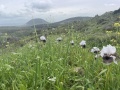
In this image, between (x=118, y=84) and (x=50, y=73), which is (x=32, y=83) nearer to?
(x=50, y=73)

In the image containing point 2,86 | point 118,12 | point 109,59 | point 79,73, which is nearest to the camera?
point 109,59

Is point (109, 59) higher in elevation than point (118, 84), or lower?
higher

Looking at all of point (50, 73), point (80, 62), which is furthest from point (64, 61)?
point (50, 73)

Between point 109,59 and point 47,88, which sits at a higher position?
point 109,59

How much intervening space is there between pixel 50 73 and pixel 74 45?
287 centimetres

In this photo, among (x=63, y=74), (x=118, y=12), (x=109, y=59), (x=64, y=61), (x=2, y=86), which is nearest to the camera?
(x=109, y=59)

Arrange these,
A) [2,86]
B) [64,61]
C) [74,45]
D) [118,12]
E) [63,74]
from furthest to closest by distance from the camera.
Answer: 1. [118,12]
2. [74,45]
3. [64,61]
4. [63,74]
5. [2,86]

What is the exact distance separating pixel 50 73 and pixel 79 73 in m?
0.46

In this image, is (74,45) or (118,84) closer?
(118,84)

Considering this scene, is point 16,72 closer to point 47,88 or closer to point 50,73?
point 50,73

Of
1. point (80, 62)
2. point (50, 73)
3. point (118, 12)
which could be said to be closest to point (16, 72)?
point (50, 73)

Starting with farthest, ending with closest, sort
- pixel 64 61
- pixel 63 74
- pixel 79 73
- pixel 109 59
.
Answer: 1. pixel 64 61
2. pixel 79 73
3. pixel 63 74
4. pixel 109 59

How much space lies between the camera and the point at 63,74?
3.86 meters

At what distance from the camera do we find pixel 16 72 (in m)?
4.27
